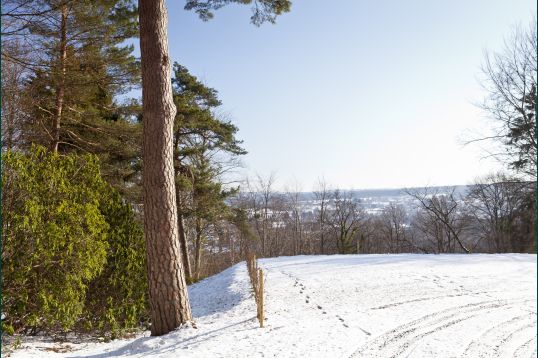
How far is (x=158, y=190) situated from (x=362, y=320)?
400cm

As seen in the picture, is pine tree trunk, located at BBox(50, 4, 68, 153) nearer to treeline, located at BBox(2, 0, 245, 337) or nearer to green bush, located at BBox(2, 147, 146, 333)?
treeline, located at BBox(2, 0, 245, 337)

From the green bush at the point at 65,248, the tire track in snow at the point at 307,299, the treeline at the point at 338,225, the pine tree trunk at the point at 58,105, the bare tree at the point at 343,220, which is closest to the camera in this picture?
the green bush at the point at 65,248

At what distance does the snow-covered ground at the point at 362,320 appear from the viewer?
4.99m

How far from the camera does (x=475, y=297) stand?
8.02 metres

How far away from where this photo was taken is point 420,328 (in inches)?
231

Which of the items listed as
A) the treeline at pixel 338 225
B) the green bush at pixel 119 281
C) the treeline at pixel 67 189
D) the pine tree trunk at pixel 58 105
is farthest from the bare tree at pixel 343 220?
the green bush at pixel 119 281

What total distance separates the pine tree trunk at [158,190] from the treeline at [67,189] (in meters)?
1.11

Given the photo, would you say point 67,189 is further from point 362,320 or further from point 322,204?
point 322,204

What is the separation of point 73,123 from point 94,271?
6584mm

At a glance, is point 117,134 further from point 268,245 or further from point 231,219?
point 268,245

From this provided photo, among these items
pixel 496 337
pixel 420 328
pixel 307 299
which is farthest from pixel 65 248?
pixel 496 337

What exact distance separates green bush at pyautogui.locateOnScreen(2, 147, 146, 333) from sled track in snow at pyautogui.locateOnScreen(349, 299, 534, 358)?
163 inches

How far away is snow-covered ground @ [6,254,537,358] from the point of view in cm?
499

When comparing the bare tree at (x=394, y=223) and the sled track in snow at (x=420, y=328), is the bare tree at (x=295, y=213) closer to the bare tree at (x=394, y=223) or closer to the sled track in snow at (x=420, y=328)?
the bare tree at (x=394, y=223)
